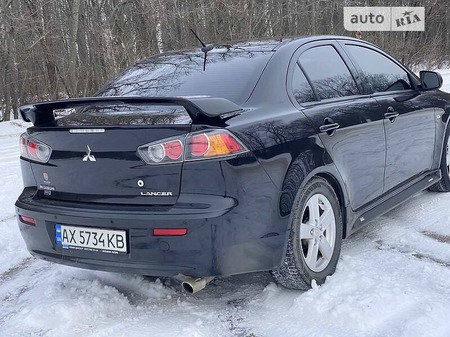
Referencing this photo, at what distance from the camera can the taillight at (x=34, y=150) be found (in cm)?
289

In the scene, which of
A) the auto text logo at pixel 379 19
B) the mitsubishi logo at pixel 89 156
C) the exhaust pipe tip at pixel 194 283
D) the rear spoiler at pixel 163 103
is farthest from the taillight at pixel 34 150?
the auto text logo at pixel 379 19

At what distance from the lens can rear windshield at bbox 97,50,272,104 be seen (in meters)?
3.01

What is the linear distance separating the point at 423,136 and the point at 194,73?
7.30 ft

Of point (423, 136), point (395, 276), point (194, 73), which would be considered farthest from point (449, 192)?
point (194, 73)

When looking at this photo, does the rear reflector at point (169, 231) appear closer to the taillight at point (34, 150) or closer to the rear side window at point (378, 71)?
the taillight at point (34, 150)

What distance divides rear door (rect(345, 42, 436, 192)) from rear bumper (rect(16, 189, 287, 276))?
158 cm

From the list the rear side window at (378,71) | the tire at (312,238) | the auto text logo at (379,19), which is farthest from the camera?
the auto text logo at (379,19)

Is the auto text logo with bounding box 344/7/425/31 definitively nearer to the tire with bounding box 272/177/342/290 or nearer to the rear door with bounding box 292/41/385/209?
the rear door with bounding box 292/41/385/209

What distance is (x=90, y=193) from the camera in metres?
2.73

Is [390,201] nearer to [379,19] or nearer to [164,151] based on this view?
[164,151]

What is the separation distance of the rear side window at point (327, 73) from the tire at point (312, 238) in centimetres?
68

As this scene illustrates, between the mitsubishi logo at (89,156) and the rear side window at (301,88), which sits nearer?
the mitsubishi logo at (89,156)

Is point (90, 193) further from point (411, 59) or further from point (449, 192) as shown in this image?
point (411, 59)

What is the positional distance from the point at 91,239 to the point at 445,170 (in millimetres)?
3570
